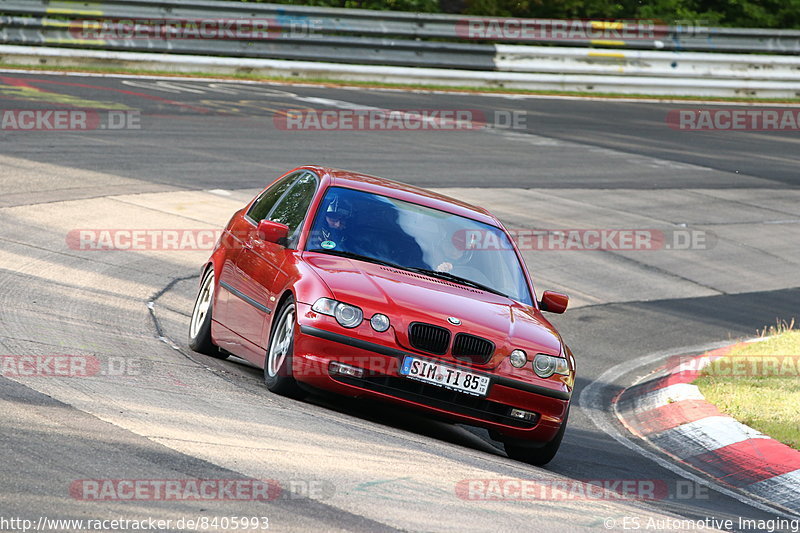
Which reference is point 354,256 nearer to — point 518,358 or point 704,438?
point 518,358

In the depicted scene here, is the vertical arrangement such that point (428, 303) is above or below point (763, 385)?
above

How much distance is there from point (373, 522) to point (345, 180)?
410cm

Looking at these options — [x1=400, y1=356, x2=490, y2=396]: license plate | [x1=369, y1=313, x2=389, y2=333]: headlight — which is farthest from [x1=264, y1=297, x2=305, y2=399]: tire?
[x1=400, y1=356, x2=490, y2=396]: license plate

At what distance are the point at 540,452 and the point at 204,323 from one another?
9.23 feet

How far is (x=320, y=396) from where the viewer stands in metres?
7.84

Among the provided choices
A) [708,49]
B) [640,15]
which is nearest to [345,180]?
[708,49]

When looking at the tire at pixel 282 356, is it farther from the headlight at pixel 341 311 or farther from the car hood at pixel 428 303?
the car hood at pixel 428 303

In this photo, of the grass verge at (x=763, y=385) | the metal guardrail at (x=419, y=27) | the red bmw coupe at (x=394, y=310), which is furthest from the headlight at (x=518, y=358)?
the metal guardrail at (x=419, y=27)

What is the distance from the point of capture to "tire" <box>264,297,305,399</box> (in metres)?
7.73

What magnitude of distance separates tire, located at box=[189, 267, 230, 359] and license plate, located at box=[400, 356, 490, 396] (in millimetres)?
2293

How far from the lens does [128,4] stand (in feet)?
85.3

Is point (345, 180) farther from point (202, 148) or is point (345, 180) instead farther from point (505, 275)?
point (202, 148)

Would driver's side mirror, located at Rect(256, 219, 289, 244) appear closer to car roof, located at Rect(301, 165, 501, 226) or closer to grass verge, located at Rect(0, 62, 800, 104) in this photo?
car roof, located at Rect(301, 165, 501, 226)

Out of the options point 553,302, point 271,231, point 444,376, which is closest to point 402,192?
point 271,231
